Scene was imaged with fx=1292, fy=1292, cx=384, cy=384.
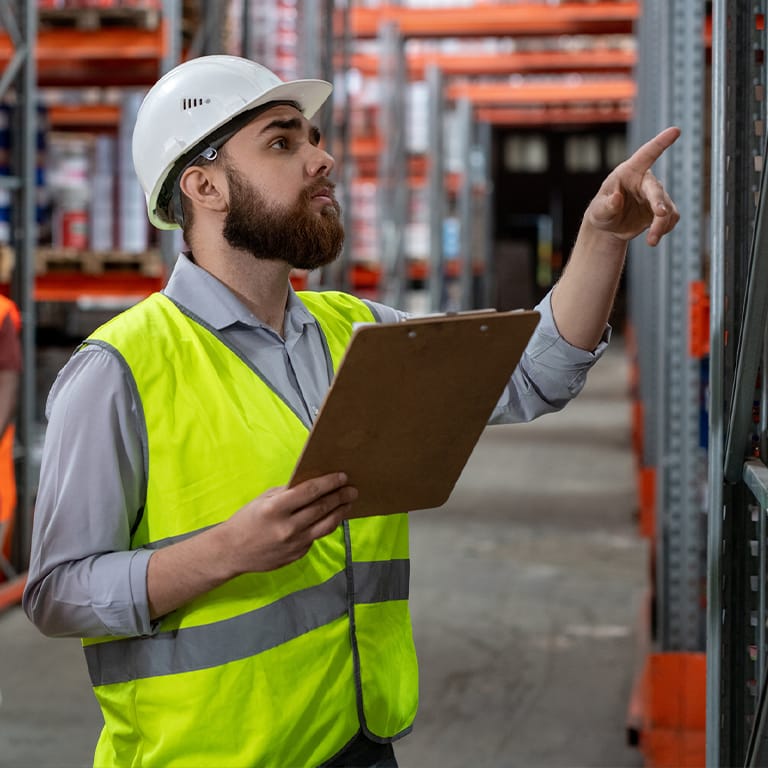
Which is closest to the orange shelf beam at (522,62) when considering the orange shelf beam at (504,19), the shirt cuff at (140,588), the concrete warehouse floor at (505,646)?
the orange shelf beam at (504,19)

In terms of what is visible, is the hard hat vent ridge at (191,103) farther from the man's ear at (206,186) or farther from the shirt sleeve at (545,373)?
the shirt sleeve at (545,373)

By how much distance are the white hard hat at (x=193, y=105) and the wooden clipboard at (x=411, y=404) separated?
0.69 meters

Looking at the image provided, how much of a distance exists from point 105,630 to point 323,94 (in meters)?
1.15

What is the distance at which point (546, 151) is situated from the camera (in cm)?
3666

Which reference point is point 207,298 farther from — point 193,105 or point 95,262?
point 95,262

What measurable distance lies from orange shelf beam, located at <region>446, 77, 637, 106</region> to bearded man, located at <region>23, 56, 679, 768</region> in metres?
19.8

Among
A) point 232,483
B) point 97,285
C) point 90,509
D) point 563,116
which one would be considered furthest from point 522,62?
point 90,509

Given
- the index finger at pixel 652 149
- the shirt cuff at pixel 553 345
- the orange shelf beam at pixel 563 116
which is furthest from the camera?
the orange shelf beam at pixel 563 116

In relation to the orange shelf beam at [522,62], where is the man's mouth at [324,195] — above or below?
below

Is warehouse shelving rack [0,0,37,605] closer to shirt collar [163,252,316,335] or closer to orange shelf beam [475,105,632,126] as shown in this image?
shirt collar [163,252,316,335]

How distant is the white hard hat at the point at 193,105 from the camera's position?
233 centimetres

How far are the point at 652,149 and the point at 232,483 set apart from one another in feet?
2.95

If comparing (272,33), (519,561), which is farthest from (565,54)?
(519,561)

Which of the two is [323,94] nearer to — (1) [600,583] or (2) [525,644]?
(2) [525,644]
